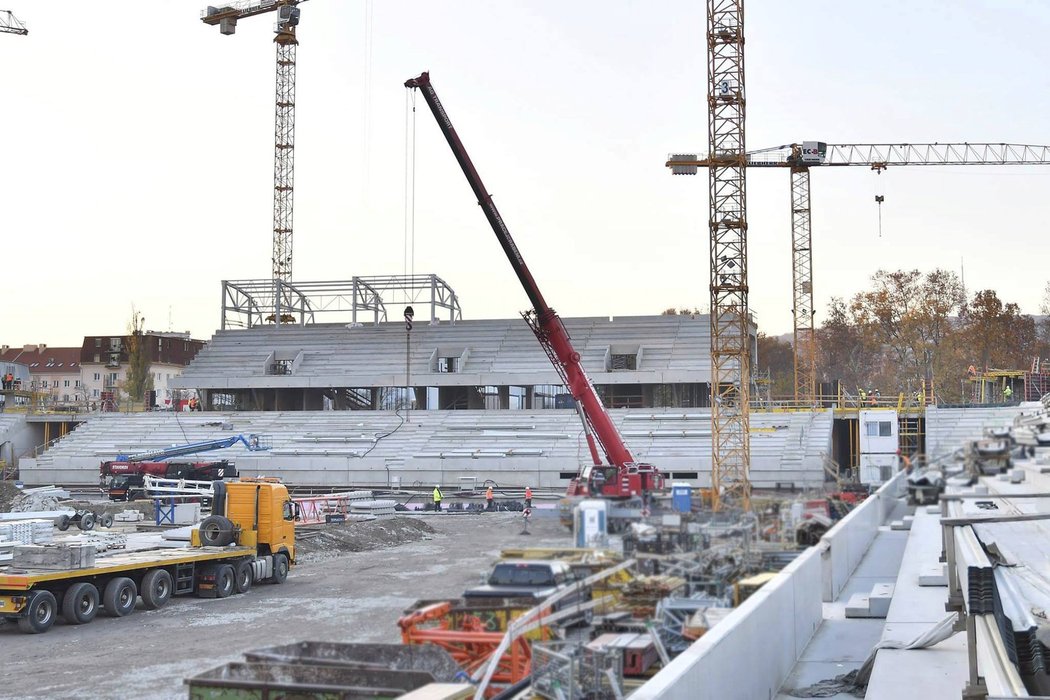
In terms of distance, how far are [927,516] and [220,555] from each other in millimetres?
12781

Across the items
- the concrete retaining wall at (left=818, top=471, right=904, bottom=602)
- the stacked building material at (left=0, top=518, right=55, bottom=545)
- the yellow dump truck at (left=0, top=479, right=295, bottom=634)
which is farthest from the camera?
the stacked building material at (left=0, top=518, right=55, bottom=545)

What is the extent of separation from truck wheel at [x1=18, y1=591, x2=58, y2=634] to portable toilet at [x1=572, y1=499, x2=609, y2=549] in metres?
9.30

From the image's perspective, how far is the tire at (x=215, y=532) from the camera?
21203 millimetres

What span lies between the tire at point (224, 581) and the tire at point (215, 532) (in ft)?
2.61

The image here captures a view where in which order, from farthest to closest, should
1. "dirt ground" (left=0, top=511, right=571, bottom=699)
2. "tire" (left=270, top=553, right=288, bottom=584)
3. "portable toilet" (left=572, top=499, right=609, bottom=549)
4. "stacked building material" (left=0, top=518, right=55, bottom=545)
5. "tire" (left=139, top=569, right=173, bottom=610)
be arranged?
"stacked building material" (left=0, top=518, right=55, bottom=545), "tire" (left=270, top=553, right=288, bottom=584), "tire" (left=139, top=569, right=173, bottom=610), "dirt ground" (left=0, top=511, right=571, bottom=699), "portable toilet" (left=572, top=499, right=609, bottom=549)

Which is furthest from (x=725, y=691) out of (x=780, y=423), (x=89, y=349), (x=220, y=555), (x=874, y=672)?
(x=89, y=349)

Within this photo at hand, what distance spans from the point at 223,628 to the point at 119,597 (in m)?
2.34

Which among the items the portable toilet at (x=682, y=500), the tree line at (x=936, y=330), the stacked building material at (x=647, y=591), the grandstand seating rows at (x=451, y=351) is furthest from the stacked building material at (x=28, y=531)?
the tree line at (x=936, y=330)

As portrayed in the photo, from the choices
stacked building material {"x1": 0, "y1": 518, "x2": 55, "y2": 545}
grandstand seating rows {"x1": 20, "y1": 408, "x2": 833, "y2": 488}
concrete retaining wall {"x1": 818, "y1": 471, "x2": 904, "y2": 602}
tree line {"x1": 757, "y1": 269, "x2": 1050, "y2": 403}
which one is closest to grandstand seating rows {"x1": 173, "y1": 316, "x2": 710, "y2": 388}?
grandstand seating rows {"x1": 20, "y1": 408, "x2": 833, "y2": 488}

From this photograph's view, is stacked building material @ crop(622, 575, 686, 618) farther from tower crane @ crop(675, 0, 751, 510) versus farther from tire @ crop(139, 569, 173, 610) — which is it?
tower crane @ crop(675, 0, 751, 510)

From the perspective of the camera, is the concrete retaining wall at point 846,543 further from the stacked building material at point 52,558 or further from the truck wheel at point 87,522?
the truck wheel at point 87,522

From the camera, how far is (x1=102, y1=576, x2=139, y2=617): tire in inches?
700

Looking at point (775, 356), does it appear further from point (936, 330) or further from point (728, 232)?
point (728, 232)

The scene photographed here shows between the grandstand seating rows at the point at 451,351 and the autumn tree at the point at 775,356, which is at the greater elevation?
the autumn tree at the point at 775,356
